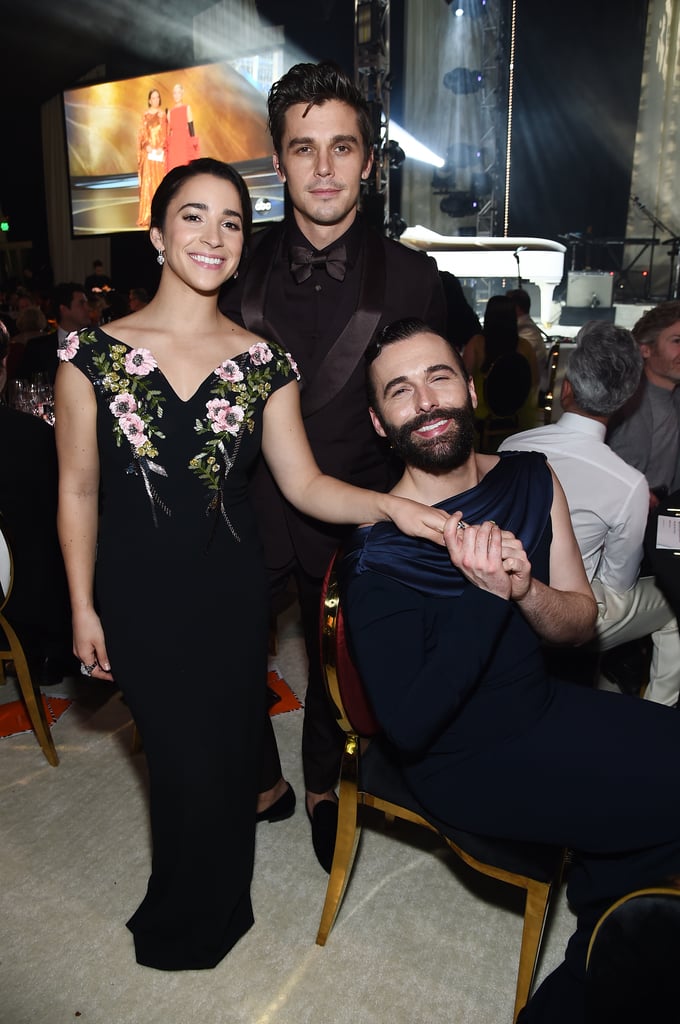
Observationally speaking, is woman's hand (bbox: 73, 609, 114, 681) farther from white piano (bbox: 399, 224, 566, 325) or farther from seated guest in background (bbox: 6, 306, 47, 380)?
white piano (bbox: 399, 224, 566, 325)

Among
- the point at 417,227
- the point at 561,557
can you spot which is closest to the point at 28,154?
the point at 417,227

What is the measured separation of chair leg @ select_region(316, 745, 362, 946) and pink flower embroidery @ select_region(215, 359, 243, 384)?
0.98 meters

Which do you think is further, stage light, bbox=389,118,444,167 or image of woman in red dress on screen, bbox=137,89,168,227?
image of woman in red dress on screen, bbox=137,89,168,227

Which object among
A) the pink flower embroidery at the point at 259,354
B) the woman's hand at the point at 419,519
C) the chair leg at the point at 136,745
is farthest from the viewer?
the chair leg at the point at 136,745

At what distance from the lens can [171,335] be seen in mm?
1626

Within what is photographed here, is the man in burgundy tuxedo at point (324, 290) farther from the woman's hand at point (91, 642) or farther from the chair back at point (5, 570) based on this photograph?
the chair back at point (5, 570)

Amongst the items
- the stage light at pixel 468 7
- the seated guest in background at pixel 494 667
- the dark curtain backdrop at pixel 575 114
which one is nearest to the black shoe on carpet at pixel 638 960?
the seated guest in background at pixel 494 667

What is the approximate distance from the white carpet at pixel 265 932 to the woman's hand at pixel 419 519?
3.43 feet

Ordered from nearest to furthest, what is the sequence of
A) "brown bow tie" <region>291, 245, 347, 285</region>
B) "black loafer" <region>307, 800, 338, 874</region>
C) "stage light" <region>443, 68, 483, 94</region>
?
"brown bow tie" <region>291, 245, 347, 285</region> < "black loafer" <region>307, 800, 338, 874</region> < "stage light" <region>443, 68, 483, 94</region>

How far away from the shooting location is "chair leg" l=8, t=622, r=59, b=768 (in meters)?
2.37

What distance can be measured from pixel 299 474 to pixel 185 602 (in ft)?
1.27

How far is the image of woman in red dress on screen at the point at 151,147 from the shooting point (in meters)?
10.6

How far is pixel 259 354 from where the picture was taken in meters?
1.67

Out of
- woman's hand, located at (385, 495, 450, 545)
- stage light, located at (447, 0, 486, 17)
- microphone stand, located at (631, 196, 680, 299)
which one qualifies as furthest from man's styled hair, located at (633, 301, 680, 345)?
stage light, located at (447, 0, 486, 17)
